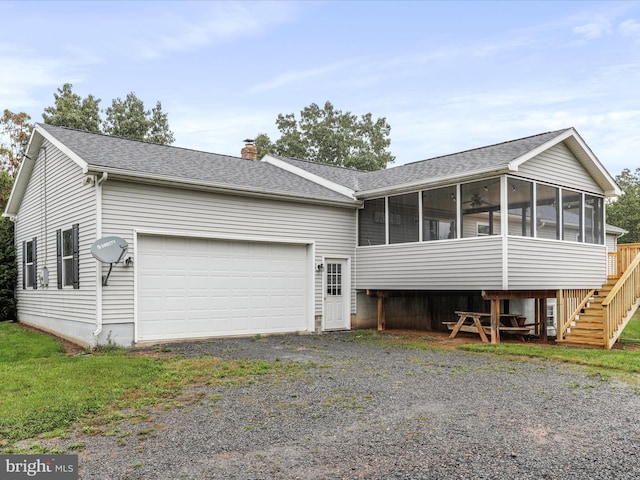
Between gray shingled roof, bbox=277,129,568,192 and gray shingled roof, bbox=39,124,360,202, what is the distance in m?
1.12

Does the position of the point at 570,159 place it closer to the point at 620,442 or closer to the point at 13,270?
the point at 620,442

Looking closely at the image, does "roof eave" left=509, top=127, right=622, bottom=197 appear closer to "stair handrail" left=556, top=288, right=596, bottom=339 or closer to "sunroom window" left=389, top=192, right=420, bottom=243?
"sunroom window" left=389, top=192, right=420, bottom=243

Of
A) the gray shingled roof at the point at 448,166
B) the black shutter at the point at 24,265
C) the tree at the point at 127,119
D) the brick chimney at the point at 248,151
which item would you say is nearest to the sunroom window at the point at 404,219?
the gray shingled roof at the point at 448,166

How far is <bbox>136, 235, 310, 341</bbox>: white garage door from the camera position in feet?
33.2

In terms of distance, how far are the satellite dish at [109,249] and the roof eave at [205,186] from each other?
1.25 metres

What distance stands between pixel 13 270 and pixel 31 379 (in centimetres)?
1025

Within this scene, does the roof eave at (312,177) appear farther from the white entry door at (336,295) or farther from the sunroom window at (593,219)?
the sunroom window at (593,219)

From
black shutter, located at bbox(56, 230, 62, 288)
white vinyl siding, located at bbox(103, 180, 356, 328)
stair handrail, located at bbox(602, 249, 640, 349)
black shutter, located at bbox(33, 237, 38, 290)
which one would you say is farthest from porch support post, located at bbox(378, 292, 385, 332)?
black shutter, located at bbox(33, 237, 38, 290)

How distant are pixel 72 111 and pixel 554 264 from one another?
2616 cm

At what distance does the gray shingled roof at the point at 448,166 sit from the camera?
10883 mm

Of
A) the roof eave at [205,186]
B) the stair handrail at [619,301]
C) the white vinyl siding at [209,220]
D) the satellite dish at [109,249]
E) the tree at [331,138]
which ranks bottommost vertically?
the stair handrail at [619,301]

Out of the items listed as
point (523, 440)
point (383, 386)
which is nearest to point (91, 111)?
point (383, 386)

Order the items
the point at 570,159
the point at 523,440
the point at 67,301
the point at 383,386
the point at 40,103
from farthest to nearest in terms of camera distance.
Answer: the point at 40,103 → the point at 570,159 → the point at 67,301 → the point at 383,386 → the point at 523,440

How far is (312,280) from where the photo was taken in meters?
12.6
